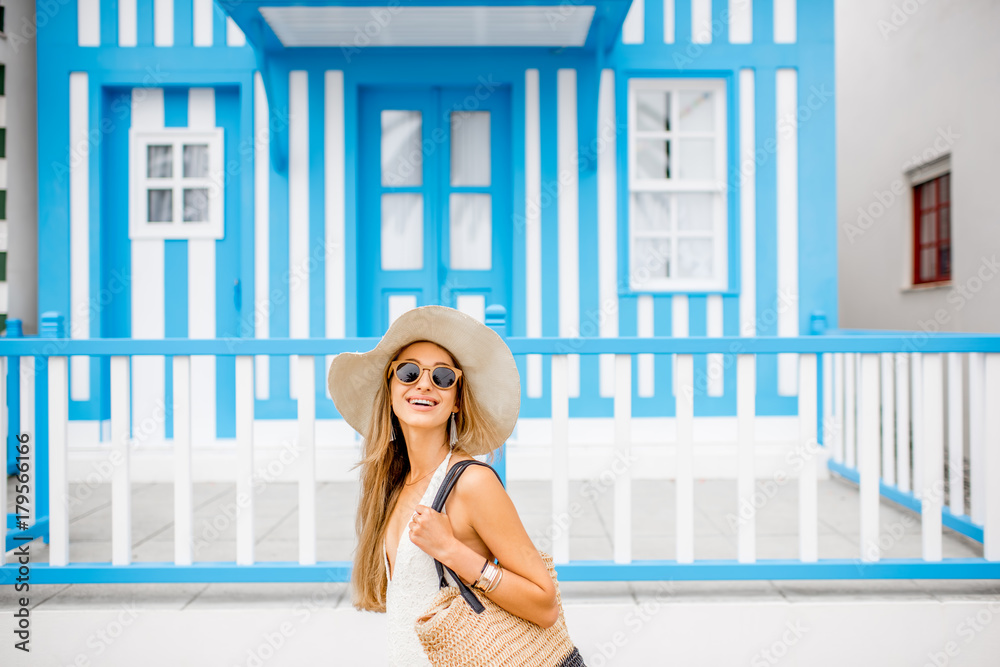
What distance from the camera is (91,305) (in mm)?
4863

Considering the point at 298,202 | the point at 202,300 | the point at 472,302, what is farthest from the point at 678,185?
the point at 202,300

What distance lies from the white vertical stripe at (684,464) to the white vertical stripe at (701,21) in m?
3.54

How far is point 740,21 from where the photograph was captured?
4.93m

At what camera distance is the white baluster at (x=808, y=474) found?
2438 mm

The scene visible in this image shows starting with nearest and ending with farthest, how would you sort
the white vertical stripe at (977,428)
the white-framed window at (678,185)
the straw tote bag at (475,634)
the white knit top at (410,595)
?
the straw tote bag at (475,634) → the white knit top at (410,595) → the white vertical stripe at (977,428) → the white-framed window at (678,185)

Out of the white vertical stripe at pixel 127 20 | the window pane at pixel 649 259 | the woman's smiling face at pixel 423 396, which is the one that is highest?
the white vertical stripe at pixel 127 20

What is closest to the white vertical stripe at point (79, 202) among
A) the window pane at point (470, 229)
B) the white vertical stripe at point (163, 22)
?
the white vertical stripe at point (163, 22)

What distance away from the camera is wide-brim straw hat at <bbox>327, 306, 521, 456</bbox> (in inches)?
60.0

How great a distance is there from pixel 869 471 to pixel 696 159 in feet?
10.7

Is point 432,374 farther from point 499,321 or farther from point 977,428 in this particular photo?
point 977,428

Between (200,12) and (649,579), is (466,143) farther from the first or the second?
(649,579)

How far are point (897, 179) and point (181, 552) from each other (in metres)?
9.19

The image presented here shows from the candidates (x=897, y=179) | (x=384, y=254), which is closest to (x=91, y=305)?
(x=384, y=254)

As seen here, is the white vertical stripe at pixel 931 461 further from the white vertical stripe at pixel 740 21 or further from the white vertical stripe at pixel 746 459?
the white vertical stripe at pixel 740 21
